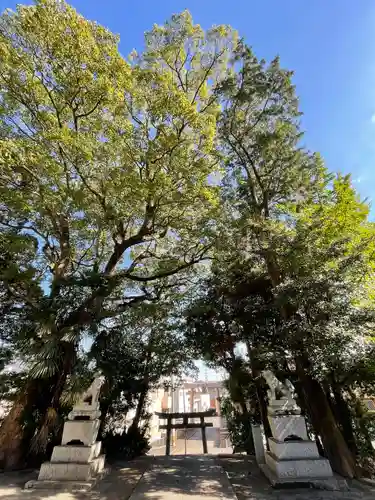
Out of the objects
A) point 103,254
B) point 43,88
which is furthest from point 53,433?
point 43,88

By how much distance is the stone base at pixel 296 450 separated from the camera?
15.9 feet

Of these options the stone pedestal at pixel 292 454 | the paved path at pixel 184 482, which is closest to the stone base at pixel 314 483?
the stone pedestal at pixel 292 454

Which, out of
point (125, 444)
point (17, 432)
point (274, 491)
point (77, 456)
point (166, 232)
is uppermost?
point (166, 232)

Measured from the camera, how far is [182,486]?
4.89 metres

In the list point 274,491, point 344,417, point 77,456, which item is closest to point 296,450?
point 274,491

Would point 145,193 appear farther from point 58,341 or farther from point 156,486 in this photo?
point 156,486

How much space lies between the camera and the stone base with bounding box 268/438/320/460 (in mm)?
4836

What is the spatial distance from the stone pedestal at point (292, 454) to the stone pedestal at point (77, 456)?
3470 millimetres

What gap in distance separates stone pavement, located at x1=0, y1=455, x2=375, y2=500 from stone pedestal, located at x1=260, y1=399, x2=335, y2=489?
0.67 ft

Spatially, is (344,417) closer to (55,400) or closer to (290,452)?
(290,452)

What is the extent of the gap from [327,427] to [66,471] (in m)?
5.30

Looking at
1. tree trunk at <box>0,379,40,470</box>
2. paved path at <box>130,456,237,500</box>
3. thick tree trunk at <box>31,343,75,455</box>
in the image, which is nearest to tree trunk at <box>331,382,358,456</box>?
paved path at <box>130,456,237,500</box>

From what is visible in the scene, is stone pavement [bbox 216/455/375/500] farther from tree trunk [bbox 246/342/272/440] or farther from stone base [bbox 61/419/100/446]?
stone base [bbox 61/419/100/446]

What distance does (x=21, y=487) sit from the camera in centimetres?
460
